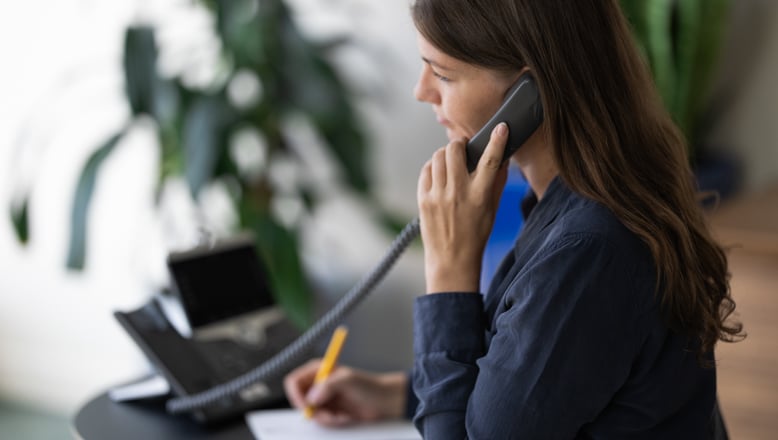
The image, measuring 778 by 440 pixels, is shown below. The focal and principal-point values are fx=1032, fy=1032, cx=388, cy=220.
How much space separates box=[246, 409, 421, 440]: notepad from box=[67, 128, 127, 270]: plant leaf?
1.22 meters

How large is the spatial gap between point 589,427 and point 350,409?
1.66ft

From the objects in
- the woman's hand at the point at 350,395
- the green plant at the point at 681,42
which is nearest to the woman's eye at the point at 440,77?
the woman's hand at the point at 350,395

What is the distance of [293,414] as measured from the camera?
149cm

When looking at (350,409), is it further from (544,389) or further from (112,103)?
(112,103)

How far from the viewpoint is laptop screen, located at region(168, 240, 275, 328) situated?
1516 millimetres

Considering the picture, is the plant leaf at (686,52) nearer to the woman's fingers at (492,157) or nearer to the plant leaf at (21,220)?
the woman's fingers at (492,157)

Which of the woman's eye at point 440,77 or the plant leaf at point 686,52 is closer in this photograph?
the woman's eye at point 440,77

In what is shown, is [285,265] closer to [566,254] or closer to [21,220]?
[21,220]

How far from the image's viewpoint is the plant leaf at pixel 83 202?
2.56 m

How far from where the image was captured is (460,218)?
3.72 ft

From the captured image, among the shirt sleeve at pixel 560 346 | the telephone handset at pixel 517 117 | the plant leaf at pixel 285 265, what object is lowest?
the plant leaf at pixel 285 265

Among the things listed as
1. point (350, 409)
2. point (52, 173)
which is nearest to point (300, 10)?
point (52, 173)

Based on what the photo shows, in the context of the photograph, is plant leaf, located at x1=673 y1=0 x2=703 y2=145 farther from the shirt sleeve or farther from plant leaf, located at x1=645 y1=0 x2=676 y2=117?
the shirt sleeve

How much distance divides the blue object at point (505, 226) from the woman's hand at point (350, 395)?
0.22m
